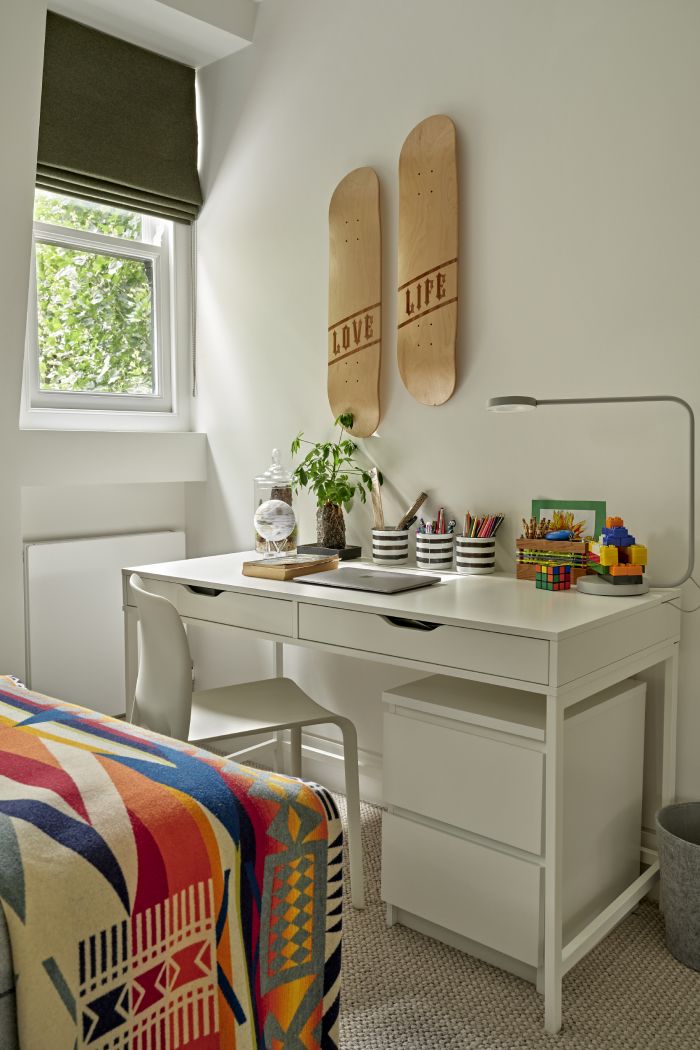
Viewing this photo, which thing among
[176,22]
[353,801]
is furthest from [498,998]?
[176,22]

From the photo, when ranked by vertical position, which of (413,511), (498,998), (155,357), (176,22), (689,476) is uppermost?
(176,22)

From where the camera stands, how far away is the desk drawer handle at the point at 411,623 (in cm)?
182

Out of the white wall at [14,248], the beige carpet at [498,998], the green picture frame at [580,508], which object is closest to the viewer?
the beige carpet at [498,998]

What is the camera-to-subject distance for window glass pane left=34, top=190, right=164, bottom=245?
9.32 feet

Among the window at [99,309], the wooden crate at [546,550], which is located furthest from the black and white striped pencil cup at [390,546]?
the window at [99,309]

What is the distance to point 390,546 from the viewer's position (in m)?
2.44

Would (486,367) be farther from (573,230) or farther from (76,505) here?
(76,505)

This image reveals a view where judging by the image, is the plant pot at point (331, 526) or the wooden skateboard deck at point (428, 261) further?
the plant pot at point (331, 526)

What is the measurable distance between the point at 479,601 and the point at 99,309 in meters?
1.81

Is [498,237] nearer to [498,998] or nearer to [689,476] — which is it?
[689,476]

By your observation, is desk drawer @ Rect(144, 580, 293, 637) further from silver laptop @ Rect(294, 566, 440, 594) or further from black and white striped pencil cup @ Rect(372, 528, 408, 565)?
black and white striped pencil cup @ Rect(372, 528, 408, 565)

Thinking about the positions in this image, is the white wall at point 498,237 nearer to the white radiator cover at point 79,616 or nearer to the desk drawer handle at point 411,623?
the white radiator cover at point 79,616

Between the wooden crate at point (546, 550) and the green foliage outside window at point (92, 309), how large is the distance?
63.4 inches

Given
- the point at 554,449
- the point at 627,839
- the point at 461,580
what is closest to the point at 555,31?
the point at 554,449
